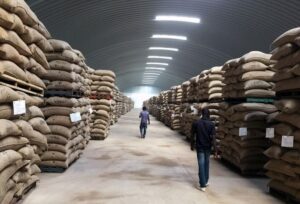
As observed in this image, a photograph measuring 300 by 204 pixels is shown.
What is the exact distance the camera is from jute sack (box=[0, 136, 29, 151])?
17.9ft

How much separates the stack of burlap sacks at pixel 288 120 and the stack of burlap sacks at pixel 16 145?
14.5 ft

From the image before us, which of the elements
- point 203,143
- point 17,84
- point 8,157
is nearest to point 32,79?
point 17,84

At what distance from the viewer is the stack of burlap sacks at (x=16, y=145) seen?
5.42 metres

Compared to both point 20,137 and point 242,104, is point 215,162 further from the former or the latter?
point 20,137

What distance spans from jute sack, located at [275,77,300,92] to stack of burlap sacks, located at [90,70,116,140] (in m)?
9.95

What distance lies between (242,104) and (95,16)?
11051 mm

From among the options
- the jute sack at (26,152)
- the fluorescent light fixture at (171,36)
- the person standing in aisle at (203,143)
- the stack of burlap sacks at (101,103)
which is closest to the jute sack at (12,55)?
the jute sack at (26,152)

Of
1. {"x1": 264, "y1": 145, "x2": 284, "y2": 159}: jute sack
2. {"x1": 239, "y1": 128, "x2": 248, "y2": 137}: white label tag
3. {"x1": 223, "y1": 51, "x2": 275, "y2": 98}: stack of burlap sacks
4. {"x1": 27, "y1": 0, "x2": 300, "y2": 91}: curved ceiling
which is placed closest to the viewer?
{"x1": 264, "y1": 145, "x2": 284, "y2": 159}: jute sack

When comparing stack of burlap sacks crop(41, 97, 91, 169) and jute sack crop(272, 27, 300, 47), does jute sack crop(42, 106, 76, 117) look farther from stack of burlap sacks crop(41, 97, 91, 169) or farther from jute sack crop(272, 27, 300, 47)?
jute sack crop(272, 27, 300, 47)

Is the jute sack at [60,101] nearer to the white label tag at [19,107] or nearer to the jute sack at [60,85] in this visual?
the jute sack at [60,85]

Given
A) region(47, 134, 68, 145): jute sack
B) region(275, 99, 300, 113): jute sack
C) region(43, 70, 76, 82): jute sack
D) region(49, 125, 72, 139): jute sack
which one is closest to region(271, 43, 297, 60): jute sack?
region(275, 99, 300, 113): jute sack

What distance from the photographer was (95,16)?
18.8 metres

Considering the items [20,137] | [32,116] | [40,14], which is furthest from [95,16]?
[20,137]

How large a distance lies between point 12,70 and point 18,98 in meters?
0.43
